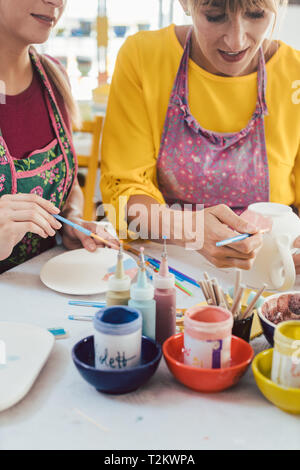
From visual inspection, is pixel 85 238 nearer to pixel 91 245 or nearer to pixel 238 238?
pixel 91 245

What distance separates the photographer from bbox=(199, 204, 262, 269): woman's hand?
3.21 feet

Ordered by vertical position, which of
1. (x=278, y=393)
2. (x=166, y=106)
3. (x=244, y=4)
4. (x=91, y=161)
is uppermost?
(x=244, y=4)

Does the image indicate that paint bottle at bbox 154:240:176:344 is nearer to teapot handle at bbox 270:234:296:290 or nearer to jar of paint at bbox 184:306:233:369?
jar of paint at bbox 184:306:233:369

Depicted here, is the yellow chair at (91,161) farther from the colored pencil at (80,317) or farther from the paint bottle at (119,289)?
the paint bottle at (119,289)

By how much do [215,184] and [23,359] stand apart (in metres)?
0.82

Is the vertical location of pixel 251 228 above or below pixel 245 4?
below

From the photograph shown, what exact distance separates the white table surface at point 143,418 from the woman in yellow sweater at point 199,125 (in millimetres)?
693

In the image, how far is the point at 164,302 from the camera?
762 millimetres

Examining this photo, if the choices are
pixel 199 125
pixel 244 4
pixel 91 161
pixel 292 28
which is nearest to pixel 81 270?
pixel 199 125

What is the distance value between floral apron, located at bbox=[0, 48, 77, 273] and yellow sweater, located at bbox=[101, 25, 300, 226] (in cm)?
12

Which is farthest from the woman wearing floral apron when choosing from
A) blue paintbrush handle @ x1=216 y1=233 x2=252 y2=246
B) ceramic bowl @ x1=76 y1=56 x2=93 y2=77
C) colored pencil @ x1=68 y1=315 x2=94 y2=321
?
ceramic bowl @ x1=76 y1=56 x2=93 y2=77

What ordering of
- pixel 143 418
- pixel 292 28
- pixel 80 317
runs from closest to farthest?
pixel 143 418 → pixel 80 317 → pixel 292 28

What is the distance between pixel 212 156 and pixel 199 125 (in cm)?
10

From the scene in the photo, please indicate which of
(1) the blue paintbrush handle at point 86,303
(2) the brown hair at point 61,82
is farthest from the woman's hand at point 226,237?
(2) the brown hair at point 61,82
